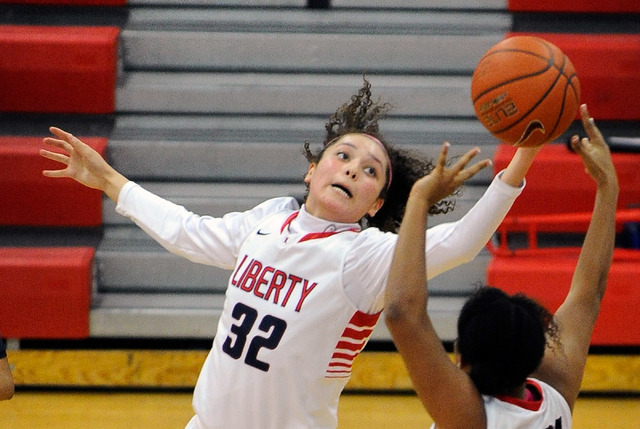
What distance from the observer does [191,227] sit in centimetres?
271

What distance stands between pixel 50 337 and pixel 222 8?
2.16 meters

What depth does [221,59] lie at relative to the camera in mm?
5277

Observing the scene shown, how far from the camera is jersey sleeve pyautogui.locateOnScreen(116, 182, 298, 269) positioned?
8.85 ft

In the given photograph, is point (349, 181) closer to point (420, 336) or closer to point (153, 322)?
point (420, 336)

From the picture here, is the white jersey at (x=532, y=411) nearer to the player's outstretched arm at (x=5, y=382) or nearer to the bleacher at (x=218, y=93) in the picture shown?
the player's outstretched arm at (x=5, y=382)

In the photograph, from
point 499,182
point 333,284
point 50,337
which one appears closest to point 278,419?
point 333,284

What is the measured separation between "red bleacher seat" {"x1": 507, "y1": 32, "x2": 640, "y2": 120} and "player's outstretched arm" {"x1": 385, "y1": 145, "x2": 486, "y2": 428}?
11.6 feet

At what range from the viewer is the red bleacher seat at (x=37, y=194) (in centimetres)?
482

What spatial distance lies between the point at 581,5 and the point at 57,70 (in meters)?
2.98

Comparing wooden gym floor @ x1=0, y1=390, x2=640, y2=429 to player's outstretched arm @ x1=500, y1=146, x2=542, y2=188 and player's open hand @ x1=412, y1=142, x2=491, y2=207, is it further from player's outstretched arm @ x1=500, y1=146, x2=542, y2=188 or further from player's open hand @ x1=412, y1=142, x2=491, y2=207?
player's open hand @ x1=412, y1=142, x2=491, y2=207

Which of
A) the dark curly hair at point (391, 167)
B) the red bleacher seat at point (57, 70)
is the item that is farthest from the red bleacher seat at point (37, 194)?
the dark curly hair at point (391, 167)

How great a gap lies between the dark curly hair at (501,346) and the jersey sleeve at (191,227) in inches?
36.8

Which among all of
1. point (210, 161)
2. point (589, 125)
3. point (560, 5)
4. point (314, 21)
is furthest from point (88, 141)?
point (589, 125)

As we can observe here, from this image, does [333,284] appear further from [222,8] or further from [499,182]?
[222,8]
